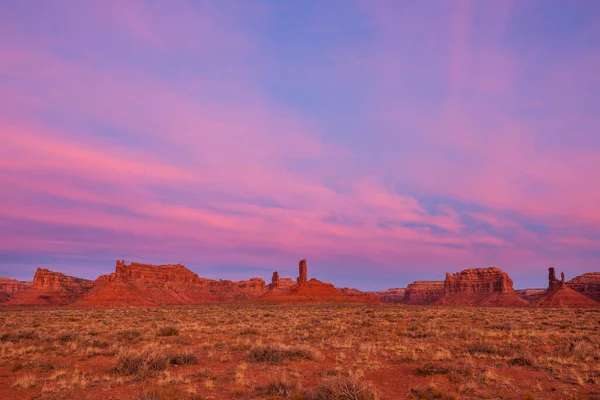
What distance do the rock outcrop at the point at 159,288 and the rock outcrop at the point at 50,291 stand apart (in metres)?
7.22

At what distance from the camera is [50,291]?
109 meters

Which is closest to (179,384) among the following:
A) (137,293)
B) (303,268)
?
(137,293)

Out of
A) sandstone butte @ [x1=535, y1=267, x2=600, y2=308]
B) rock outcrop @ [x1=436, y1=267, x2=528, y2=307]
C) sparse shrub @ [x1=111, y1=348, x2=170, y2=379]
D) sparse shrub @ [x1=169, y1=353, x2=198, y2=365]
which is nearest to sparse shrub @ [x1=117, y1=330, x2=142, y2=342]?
sparse shrub @ [x1=169, y1=353, x2=198, y2=365]

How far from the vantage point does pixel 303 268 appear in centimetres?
14475

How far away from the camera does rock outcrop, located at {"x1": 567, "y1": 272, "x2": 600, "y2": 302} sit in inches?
4903

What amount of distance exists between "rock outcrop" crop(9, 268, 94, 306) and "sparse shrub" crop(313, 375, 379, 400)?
11674 centimetres

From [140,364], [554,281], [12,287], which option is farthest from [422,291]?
[12,287]

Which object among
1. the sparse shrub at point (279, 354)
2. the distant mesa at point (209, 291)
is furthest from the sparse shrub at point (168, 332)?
the distant mesa at point (209, 291)

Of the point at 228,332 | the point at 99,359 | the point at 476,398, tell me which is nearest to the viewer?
the point at 476,398

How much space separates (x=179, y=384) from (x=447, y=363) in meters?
8.59

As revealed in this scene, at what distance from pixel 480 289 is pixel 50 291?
141 meters

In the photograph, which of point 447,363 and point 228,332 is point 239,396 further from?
point 228,332

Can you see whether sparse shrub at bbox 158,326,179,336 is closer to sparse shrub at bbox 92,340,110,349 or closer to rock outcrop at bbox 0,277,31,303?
sparse shrub at bbox 92,340,110,349

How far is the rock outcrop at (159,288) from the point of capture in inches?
3644
